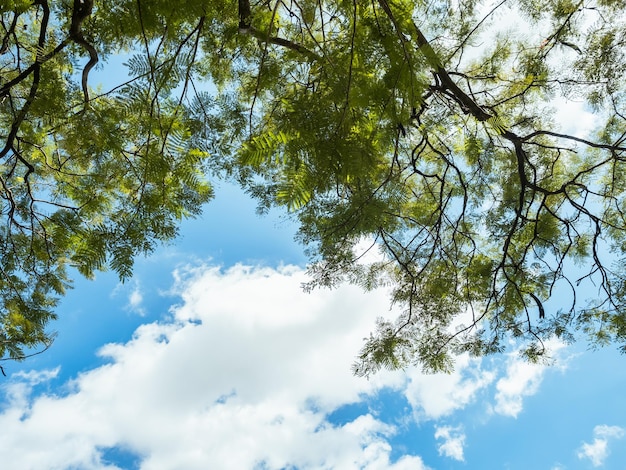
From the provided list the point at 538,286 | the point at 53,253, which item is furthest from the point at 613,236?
the point at 53,253

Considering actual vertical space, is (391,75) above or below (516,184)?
below

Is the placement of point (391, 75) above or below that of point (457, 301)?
below

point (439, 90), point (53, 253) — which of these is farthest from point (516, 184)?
point (53, 253)

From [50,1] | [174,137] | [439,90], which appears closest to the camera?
[174,137]

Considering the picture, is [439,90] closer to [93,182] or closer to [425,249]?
Answer: [425,249]

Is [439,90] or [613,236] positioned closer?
[439,90]

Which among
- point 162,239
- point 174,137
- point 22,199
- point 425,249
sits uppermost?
point 22,199

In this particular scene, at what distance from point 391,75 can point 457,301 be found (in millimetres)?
2133

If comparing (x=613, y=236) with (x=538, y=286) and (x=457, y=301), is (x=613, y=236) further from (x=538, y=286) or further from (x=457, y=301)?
(x=457, y=301)

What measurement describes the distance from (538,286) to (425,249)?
82 cm

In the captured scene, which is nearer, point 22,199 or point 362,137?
point 362,137

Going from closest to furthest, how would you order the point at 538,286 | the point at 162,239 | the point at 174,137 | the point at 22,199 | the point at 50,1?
the point at 174,137 < the point at 162,239 < the point at 50,1 < the point at 538,286 < the point at 22,199

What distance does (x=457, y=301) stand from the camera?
3.17 metres

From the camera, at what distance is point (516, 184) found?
133 inches
